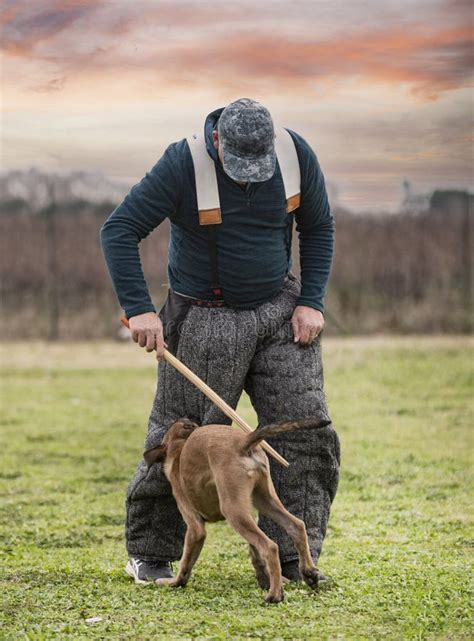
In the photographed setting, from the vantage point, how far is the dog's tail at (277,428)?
3.91m

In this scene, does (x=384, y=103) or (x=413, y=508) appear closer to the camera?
(x=413, y=508)

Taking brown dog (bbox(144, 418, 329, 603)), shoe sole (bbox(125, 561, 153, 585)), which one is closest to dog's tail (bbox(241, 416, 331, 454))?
brown dog (bbox(144, 418, 329, 603))

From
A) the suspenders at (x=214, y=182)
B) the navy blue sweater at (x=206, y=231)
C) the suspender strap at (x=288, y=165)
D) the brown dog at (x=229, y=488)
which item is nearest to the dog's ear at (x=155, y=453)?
the brown dog at (x=229, y=488)

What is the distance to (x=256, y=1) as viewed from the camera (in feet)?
26.9

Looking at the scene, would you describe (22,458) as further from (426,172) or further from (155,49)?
(426,172)

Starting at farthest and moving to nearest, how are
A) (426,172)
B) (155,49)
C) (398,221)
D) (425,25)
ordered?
(398,221) → (426,172) → (425,25) → (155,49)

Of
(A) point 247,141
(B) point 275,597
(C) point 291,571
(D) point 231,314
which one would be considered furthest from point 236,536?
(A) point 247,141

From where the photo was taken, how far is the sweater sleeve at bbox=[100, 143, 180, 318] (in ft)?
14.3

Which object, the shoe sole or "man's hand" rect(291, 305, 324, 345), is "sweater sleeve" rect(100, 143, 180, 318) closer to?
"man's hand" rect(291, 305, 324, 345)

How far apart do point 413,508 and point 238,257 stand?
2.88m

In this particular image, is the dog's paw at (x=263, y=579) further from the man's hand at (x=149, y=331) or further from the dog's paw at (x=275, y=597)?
the man's hand at (x=149, y=331)

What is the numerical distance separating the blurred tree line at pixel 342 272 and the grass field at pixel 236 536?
4056 millimetres

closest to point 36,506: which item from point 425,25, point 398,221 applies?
point 425,25

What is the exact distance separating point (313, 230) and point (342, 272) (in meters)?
14.3
